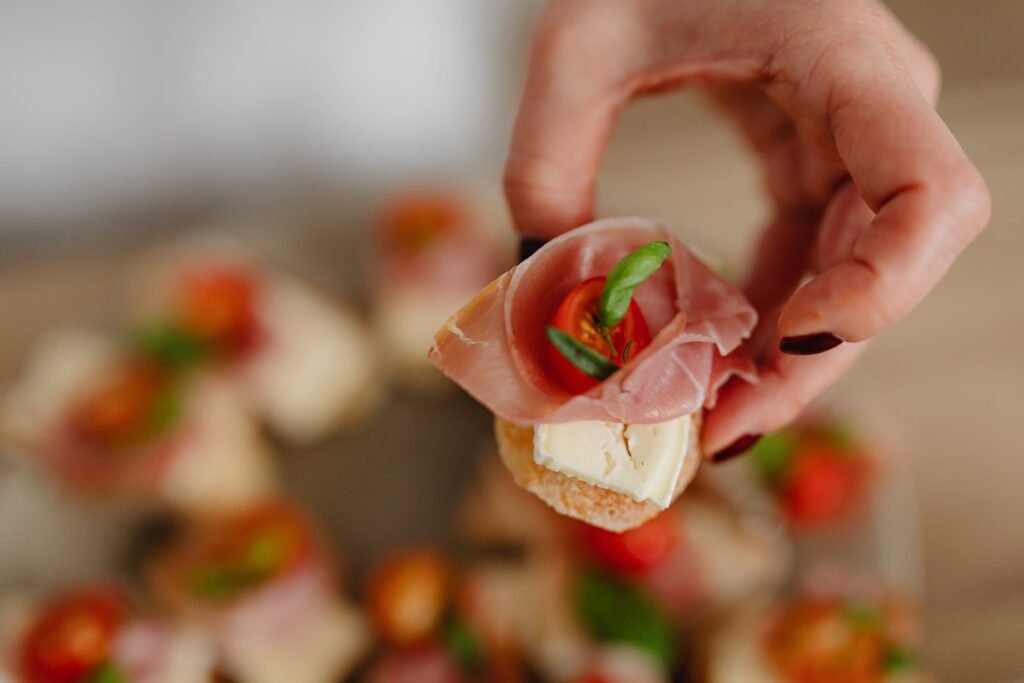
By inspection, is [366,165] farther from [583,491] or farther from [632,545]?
[583,491]

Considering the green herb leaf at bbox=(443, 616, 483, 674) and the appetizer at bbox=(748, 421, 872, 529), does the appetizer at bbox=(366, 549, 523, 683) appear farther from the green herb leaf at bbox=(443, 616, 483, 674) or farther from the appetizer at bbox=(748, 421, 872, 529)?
the appetizer at bbox=(748, 421, 872, 529)

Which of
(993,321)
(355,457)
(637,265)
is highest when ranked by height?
(637,265)

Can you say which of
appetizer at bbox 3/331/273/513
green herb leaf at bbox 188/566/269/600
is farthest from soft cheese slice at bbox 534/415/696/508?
appetizer at bbox 3/331/273/513

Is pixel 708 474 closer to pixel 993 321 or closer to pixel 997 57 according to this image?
pixel 993 321

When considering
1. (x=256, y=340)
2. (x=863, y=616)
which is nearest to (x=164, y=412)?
(x=256, y=340)

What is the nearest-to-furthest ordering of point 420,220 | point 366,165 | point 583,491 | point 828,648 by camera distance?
point 583,491 → point 828,648 → point 420,220 → point 366,165

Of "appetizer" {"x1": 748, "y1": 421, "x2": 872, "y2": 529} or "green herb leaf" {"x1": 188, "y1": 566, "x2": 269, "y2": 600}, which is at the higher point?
"green herb leaf" {"x1": 188, "y1": 566, "x2": 269, "y2": 600}

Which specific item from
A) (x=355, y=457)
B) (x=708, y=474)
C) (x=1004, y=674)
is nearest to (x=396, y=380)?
(x=355, y=457)
